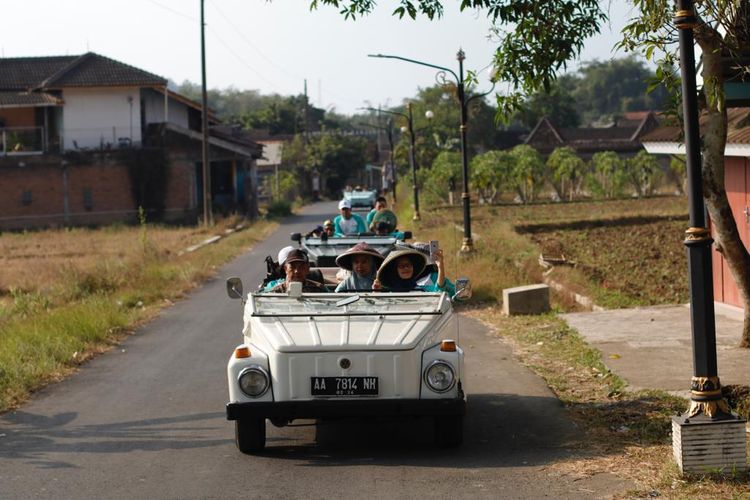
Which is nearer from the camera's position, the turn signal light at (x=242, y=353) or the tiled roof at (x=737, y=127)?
the turn signal light at (x=242, y=353)

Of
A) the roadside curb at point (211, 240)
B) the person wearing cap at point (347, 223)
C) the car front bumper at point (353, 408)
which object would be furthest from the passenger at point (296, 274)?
the roadside curb at point (211, 240)

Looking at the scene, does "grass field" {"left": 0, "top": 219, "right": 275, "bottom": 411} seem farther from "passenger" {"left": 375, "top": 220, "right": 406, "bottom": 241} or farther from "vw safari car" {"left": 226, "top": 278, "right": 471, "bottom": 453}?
"passenger" {"left": 375, "top": 220, "right": 406, "bottom": 241}

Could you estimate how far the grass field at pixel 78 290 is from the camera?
14.2 m

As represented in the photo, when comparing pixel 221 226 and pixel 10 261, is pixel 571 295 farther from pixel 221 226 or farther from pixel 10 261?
pixel 221 226

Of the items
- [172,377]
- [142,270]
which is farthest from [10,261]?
[172,377]

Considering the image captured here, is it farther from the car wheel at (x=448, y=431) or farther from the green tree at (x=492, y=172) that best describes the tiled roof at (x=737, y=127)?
the green tree at (x=492, y=172)

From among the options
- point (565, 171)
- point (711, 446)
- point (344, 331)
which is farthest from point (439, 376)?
point (565, 171)

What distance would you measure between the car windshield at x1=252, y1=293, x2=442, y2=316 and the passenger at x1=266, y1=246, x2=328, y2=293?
0.61m

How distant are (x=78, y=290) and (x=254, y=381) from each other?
47.4 ft

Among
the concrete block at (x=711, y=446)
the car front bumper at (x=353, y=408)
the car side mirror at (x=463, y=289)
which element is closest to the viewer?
the concrete block at (x=711, y=446)

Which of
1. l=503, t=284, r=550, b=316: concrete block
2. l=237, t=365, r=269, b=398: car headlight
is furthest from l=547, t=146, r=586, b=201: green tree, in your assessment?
l=237, t=365, r=269, b=398: car headlight

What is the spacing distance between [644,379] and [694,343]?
12.8ft

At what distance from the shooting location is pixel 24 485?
8.23m

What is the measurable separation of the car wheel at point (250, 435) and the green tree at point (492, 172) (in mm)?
46416
